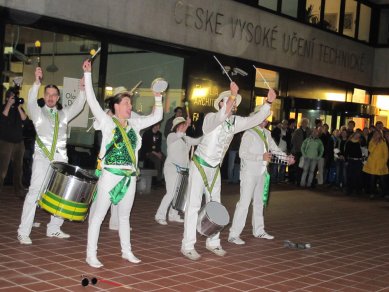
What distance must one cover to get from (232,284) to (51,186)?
2144mm

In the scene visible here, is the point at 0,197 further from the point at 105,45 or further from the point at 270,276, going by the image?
the point at 270,276

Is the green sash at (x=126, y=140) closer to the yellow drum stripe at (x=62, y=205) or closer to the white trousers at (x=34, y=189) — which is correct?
the yellow drum stripe at (x=62, y=205)

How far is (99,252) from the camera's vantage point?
6.84 m

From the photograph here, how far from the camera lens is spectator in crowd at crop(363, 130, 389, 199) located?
49.7 feet

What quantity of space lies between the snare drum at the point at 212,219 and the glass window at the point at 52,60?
599 cm

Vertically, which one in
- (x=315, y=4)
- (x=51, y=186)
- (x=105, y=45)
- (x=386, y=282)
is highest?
(x=315, y=4)

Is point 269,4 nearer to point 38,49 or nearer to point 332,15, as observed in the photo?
point 332,15

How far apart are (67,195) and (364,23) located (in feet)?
60.1

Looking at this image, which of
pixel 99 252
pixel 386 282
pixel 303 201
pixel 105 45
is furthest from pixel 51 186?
pixel 303 201

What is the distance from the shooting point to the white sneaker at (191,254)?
6875mm

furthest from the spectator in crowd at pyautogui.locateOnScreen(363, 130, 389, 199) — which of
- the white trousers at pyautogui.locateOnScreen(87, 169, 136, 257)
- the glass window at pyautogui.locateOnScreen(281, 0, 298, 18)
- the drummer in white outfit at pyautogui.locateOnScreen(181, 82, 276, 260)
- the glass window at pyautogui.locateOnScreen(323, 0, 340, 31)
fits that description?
the white trousers at pyautogui.locateOnScreen(87, 169, 136, 257)

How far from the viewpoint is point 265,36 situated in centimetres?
1725

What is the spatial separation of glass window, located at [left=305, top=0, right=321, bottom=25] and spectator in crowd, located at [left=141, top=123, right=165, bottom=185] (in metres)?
8.26

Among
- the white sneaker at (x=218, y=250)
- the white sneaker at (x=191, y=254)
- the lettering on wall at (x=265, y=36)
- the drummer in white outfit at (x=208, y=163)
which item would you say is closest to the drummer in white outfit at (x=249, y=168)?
the white sneaker at (x=218, y=250)
